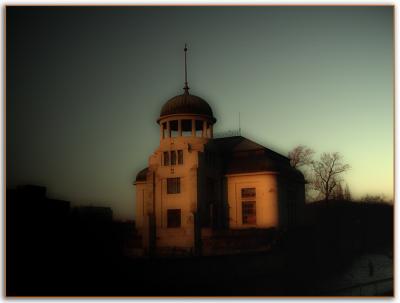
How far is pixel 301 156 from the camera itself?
14539 millimetres

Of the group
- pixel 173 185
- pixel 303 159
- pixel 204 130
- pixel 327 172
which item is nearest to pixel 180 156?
pixel 173 185

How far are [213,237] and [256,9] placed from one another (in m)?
7.91

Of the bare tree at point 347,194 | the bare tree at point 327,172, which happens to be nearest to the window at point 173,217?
the bare tree at point 327,172

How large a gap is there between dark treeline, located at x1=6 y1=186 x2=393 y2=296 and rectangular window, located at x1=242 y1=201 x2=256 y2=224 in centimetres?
293

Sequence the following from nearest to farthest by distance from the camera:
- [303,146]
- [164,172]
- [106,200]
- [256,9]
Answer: [256,9], [106,200], [303,146], [164,172]

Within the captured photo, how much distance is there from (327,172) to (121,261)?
6.95 metres

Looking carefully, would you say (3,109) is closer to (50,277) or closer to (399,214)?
(50,277)

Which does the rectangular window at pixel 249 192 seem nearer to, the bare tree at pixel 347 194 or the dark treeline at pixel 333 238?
the dark treeline at pixel 333 238

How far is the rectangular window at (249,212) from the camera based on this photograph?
1802 cm

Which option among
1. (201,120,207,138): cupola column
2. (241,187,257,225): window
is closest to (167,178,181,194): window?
(201,120,207,138): cupola column

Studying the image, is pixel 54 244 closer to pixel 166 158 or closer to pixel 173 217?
pixel 173 217

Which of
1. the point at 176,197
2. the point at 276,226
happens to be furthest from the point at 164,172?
the point at 276,226

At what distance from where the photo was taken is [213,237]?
16125 mm

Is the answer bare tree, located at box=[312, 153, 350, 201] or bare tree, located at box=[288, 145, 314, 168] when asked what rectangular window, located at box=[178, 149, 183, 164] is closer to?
bare tree, located at box=[288, 145, 314, 168]
